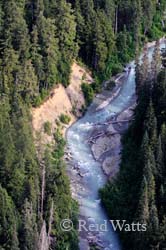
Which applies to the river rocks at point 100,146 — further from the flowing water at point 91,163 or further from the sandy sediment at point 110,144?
the flowing water at point 91,163

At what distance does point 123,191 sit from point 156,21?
36220 mm

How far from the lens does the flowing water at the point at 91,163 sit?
57969mm

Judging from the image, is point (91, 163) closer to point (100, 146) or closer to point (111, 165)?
point (111, 165)

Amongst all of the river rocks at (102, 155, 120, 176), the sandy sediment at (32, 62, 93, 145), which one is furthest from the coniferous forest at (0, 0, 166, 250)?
the river rocks at (102, 155, 120, 176)

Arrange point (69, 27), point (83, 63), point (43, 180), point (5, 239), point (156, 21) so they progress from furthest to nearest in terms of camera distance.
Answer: point (156, 21), point (83, 63), point (69, 27), point (43, 180), point (5, 239)

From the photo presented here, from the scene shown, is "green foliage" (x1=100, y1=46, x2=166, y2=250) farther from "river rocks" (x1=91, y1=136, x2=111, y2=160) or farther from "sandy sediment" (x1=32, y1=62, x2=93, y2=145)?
"sandy sediment" (x1=32, y1=62, x2=93, y2=145)

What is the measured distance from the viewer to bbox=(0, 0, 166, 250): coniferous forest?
170 ft

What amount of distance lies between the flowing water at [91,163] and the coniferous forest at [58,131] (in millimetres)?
1153

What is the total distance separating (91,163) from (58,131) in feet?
17.1

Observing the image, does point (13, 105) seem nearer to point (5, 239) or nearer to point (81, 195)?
point (81, 195)

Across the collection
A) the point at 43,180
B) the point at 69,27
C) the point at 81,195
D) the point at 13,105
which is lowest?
the point at 81,195

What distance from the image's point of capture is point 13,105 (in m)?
59.9

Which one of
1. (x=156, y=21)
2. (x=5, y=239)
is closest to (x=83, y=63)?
(x=156, y=21)

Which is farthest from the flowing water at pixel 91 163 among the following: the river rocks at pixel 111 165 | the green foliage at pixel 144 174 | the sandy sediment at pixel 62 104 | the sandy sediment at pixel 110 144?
the sandy sediment at pixel 62 104
